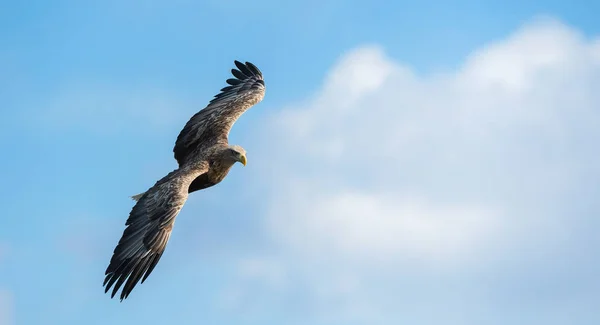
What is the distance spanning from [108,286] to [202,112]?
20.9 ft

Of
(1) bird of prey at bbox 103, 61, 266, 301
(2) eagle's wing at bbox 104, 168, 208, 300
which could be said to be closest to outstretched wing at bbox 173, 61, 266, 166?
(1) bird of prey at bbox 103, 61, 266, 301

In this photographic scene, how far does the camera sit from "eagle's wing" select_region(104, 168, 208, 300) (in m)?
15.0

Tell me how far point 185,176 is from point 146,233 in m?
1.79

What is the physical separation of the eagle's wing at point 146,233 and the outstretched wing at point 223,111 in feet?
7.35

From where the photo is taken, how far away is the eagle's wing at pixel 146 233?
15.0 m

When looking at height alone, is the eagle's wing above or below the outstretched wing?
below

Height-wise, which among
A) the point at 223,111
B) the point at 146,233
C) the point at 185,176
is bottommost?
the point at 146,233

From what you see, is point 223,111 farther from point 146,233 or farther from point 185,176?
point 146,233

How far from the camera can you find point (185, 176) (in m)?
17.1

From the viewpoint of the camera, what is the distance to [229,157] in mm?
17938

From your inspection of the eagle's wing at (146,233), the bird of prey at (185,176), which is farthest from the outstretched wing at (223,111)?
the eagle's wing at (146,233)

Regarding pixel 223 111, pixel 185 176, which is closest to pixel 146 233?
pixel 185 176

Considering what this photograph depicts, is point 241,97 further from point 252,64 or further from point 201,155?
point 201,155

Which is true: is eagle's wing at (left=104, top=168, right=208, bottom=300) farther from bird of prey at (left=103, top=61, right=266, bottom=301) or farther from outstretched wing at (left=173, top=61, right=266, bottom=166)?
outstretched wing at (left=173, top=61, right=266, bottom=166)
